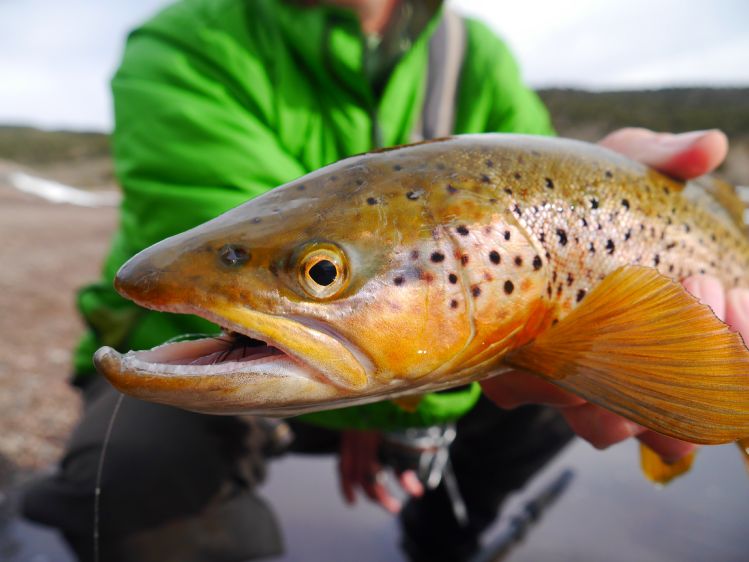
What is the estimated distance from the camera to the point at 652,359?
106cm

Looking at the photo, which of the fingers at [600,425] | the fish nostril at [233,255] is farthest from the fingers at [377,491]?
the fish nostril at [233,255]

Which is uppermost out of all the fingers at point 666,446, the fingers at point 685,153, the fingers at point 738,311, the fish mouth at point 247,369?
the fingers at point 685,153

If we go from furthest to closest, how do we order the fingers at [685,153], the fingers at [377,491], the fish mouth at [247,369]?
1. the fingers at [377,491]
2. the fingers at [685,153]
3. the fish mouth at [247,369]

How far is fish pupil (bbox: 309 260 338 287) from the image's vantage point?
3.17ft

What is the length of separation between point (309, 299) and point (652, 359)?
0.61m

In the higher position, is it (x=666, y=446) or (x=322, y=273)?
(x=322, y=273)

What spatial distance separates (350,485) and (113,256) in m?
1.35

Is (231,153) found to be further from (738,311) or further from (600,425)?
(738,311)

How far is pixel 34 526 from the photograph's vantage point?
→ 2.62m

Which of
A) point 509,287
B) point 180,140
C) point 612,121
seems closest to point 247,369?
point 509,287

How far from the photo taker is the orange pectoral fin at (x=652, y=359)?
1.03 meters

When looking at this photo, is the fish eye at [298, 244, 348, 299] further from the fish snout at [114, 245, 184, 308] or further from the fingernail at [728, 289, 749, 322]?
the fingernail at [728, 289, 749, 322]

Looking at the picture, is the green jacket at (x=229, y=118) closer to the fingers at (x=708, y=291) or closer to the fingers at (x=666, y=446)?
the fingers at (x=666, y=446)

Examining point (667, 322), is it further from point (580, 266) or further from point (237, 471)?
point (237, 471)
